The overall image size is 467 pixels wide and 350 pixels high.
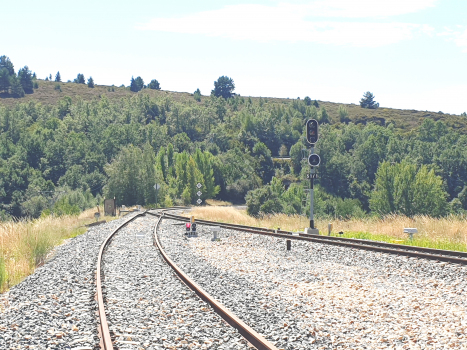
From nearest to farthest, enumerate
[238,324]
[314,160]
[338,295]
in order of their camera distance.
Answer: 1. [238,324]
2. [338,295]
3. [314,160]

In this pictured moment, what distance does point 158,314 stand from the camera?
8.61 m

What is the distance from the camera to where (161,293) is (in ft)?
34.0

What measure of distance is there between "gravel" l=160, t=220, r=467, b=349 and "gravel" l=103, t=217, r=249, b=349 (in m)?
0.51

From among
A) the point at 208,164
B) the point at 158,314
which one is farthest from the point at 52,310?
the point at 208,164

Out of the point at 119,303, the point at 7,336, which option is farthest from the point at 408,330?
the point at 7,336

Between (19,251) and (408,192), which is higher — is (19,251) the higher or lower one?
the higher one

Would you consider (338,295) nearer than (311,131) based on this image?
Yes

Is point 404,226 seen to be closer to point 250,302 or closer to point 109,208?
point 250,302

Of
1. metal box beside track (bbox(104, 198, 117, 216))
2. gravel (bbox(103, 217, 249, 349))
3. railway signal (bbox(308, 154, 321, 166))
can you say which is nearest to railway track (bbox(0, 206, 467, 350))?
gravel (bbox(103, 217, 249, 349))

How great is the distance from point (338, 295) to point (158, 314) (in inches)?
130

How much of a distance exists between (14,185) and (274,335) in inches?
4660

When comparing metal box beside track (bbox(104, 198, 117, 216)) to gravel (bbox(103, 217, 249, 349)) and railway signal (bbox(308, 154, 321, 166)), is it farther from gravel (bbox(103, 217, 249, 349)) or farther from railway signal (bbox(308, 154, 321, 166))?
gravel (bbox(103, 217, 249, 349))

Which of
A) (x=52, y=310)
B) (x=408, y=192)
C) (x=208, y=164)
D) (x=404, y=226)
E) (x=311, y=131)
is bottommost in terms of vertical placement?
(x=408, y=192)

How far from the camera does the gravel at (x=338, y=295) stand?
7203 millimetres
